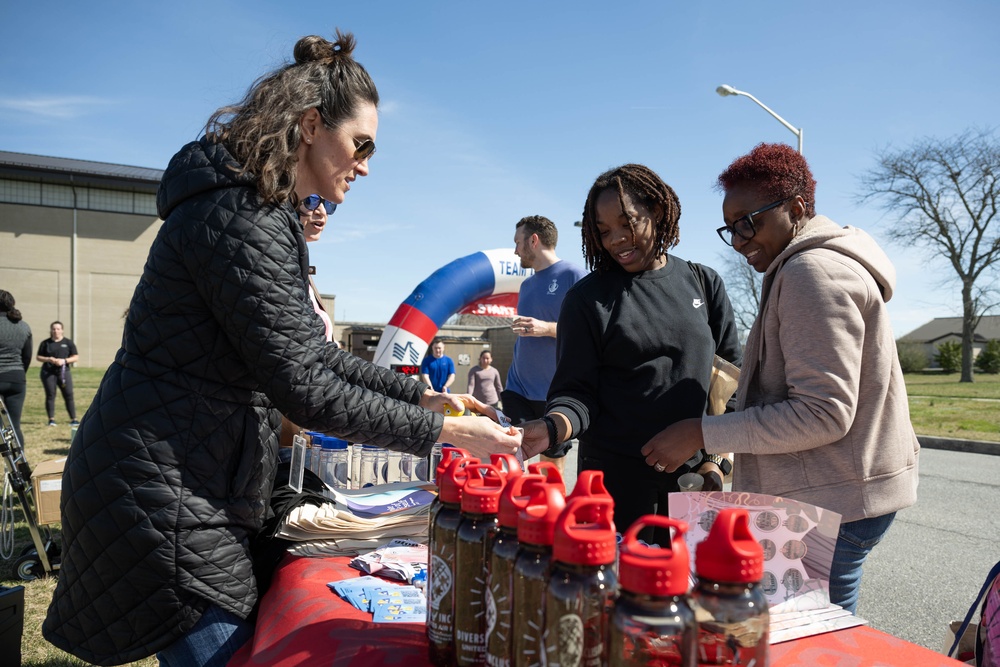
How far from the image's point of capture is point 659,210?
8.31 ft

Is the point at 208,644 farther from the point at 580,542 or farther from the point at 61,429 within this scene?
the point at 61,429

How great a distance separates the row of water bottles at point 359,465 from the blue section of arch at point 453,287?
881cm

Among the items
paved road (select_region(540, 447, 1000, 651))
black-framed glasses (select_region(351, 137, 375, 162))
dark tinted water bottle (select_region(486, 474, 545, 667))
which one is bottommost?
paved road (select_region(540, 447, 1000, 651))

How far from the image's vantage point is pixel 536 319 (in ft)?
17.7

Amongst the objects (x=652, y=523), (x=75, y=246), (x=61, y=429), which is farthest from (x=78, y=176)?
(x=652, y=523)

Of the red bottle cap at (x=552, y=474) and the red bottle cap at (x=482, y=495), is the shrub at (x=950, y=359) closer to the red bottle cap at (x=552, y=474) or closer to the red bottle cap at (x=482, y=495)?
the red bottle cap at (x=552, y=474)

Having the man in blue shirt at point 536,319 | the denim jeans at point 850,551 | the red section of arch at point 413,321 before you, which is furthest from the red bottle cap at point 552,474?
the red section of arch at point 413,321

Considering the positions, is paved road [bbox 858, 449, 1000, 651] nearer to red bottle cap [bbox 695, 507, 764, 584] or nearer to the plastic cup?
the plastic cup

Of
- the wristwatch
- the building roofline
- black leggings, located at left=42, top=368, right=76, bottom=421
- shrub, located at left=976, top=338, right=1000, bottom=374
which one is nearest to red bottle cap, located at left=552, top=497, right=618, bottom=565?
the wristwatch

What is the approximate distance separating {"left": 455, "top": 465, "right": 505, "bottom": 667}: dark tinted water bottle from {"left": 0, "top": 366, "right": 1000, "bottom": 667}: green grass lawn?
127 inches

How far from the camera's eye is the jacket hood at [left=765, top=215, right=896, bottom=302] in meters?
1.80

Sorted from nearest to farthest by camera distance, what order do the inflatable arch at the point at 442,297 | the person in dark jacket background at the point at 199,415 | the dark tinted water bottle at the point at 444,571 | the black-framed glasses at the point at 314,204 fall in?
the dark tinted water bottle at the point at 444,571
the person in dark jacket background at the point at 199,415
the black-framed glasses at the point at 314,204
the inflatable arch at the point at 442,297

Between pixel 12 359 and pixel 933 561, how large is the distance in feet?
32.8

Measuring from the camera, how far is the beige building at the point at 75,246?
122ft
